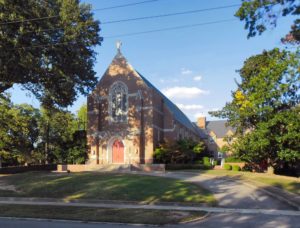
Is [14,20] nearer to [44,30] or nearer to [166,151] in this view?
[44,30]

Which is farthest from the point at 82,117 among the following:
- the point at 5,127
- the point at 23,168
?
the point at 23,168

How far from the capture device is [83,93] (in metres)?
37.4

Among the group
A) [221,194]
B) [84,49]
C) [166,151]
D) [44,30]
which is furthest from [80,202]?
[166,151]

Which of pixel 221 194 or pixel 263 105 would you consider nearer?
pixel 221 194

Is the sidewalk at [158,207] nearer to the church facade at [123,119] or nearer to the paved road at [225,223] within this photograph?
the paved road at [225,223]

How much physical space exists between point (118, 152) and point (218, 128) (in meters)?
44.1

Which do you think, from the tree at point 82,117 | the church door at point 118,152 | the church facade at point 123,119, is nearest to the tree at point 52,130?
the tree at point 82,117

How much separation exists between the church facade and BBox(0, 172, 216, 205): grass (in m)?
16.1

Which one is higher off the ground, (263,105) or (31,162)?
(263,105)

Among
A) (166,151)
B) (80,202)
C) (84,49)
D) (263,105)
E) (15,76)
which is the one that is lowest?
(80,202)

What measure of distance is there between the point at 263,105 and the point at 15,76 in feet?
67.2

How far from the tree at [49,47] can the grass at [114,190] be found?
9.43 m

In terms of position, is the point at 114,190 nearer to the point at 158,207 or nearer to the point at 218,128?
the point at 158,207

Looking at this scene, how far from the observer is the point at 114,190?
21844mm
